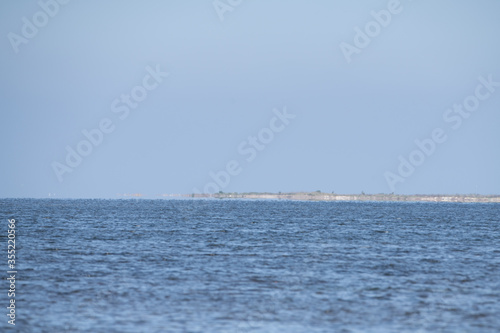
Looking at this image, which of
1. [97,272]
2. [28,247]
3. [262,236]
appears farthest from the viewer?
[262,236]

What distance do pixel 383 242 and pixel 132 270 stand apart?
31488 millimetres

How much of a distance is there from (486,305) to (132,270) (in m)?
19.5

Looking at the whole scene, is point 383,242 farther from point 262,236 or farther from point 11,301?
point 11,301

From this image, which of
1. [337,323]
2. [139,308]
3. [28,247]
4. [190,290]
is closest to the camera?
[337,323]

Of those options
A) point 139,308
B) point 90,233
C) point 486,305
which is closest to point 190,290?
point 139,308

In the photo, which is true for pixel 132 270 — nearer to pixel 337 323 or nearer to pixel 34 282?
pixel 34 282

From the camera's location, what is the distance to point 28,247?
57250mm

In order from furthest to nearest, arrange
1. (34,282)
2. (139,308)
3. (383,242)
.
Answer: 1. (383,242)
2. (34,282)
3. (139,308)

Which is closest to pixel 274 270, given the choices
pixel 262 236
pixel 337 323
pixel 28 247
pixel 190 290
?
pixel 190 290

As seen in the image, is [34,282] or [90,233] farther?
[90,233]

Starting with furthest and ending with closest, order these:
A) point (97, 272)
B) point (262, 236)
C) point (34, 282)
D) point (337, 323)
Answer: point (262, 236)
point (97, 272)
point (34, 282)
point (337, 323)

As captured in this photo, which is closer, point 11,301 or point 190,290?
point 11,301

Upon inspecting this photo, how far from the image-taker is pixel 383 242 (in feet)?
220

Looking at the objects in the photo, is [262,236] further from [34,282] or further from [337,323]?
[337,323]
